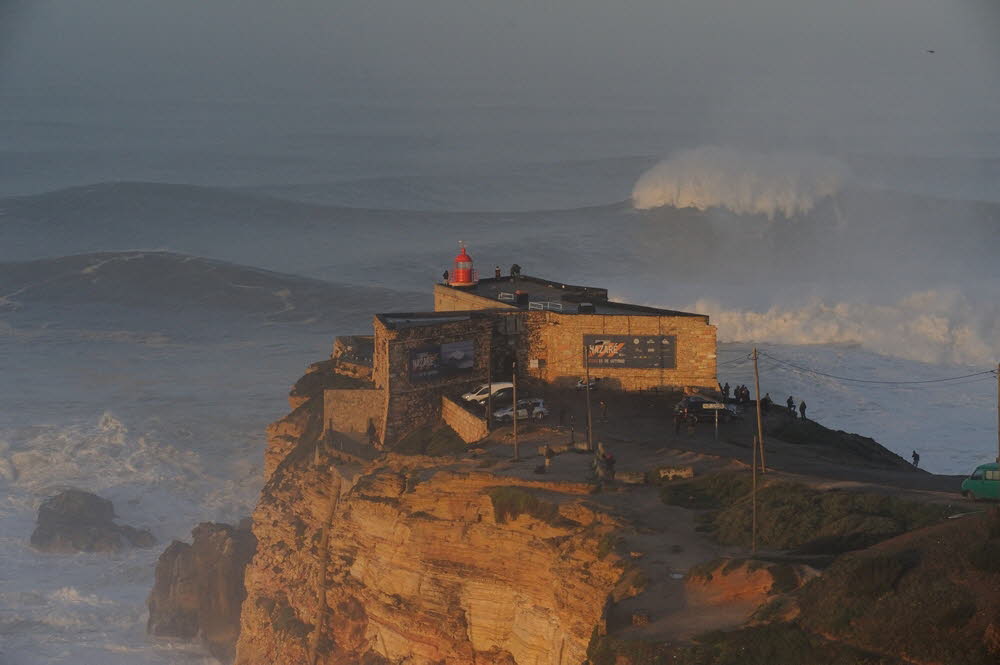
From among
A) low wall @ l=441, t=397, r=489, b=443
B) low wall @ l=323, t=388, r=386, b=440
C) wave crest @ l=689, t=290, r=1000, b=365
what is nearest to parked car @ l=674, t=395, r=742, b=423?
low wall @ l=441, t=397, r=489, b=443

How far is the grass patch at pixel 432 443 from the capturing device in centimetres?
3569

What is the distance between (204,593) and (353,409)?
8952 mm

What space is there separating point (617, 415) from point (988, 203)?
93815 mm

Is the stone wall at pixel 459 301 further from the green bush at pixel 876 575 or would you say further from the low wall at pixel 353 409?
the green bush at pixel 876 575

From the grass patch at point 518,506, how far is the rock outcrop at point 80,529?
25214 mm

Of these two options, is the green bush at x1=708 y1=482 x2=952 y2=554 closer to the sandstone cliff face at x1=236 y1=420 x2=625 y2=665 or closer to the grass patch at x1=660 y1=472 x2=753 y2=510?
the grass patch at x1=660 y1=472 x2=753 y2=510

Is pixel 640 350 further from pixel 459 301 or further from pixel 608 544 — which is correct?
pixel 608 544

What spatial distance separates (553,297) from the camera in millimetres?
43500

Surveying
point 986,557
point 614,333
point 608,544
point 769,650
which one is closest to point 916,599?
point 986,557

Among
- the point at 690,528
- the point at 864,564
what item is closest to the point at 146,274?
the point at 690,528

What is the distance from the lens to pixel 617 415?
1451 inches

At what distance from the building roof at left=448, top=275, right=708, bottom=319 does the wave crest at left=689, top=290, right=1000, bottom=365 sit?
26.9m

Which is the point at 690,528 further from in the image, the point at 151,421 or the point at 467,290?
the point at 151,421

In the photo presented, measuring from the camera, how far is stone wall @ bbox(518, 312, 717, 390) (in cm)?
3875
